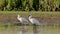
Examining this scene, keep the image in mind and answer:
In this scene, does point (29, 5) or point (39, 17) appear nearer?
point (39, 17)

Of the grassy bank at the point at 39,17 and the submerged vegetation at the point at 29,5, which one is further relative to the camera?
the submerged vegetation at the point at 29,5

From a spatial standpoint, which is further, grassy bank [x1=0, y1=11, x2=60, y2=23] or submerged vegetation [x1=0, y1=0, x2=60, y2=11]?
submerged vegetation [x1=0, y1=0, x2=60, y2=11]

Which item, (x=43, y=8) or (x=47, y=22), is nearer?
(x=47, y=22)

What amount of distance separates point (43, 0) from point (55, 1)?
1.17 meters

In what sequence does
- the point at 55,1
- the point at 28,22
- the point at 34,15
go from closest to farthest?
1. the point at 28,22
2. the point at 34,15
3. the point at 55,1

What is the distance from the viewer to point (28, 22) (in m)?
19.0

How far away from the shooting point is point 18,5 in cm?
2372

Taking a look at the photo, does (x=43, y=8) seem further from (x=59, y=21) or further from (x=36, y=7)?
(x=59, y=21)

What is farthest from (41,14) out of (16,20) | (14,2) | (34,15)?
(14,2)

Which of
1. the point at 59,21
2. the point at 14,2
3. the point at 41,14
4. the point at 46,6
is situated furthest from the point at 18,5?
the point at 59,21

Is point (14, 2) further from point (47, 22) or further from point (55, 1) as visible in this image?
point (47, 22)

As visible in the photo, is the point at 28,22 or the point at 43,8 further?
the point at 43,8

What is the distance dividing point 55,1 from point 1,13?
392 cm

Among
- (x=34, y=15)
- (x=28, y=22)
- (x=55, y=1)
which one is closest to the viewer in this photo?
(x=28, y=22)
